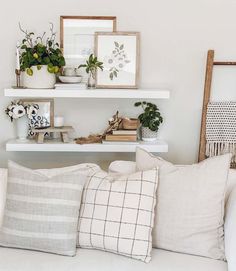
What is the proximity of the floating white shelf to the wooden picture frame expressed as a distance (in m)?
0.27

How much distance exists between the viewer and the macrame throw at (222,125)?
2.54 metres

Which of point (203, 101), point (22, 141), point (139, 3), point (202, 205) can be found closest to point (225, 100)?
point (203, 101)

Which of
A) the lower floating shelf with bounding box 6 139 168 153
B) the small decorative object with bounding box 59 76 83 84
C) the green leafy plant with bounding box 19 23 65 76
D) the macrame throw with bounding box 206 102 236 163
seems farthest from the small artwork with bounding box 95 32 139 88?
the macrame throw with bounding box 206 102 236 163

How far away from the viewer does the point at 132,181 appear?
1835 millimetres

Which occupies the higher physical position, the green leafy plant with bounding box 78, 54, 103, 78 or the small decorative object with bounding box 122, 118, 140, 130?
the green leafy plant with bounding box 78, 54, 103, 78

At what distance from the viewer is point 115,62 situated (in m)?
2.54

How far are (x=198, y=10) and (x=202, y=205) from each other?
1351mm

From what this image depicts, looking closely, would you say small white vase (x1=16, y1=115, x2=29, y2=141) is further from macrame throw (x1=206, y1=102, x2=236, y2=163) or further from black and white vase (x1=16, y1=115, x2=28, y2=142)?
macrame throw (x1=206, y1=102, x2=236, y2=163)

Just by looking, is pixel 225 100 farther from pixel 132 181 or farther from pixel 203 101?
pixel 132 181

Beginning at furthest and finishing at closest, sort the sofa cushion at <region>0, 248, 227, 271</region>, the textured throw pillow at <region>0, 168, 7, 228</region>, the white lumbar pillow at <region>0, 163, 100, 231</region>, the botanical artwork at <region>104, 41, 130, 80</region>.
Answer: the botanical artwork at <region>104, 41, 130, 80</region> < the textured throw pillow at <region>0, 168, 7, 228</region> < the white lumbar pillow at <region>0, 163, 100, 231</region> < the sofa cushion at <region>0, 248, 227, 271</region>

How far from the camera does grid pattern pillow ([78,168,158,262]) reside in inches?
69.3

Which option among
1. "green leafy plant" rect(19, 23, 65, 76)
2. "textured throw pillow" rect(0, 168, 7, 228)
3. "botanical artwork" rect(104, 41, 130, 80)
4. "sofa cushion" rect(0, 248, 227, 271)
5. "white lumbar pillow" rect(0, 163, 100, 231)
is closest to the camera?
"sofa cushion" rect(0, 248, 227, 271)

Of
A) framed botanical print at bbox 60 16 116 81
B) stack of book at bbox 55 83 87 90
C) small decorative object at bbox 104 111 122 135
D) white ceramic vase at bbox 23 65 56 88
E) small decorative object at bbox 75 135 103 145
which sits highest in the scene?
framed botanical print at bbox 60 16 116 81

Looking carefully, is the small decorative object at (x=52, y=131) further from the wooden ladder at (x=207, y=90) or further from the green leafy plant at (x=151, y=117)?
the wooden ladder at (x=207, y=90)
